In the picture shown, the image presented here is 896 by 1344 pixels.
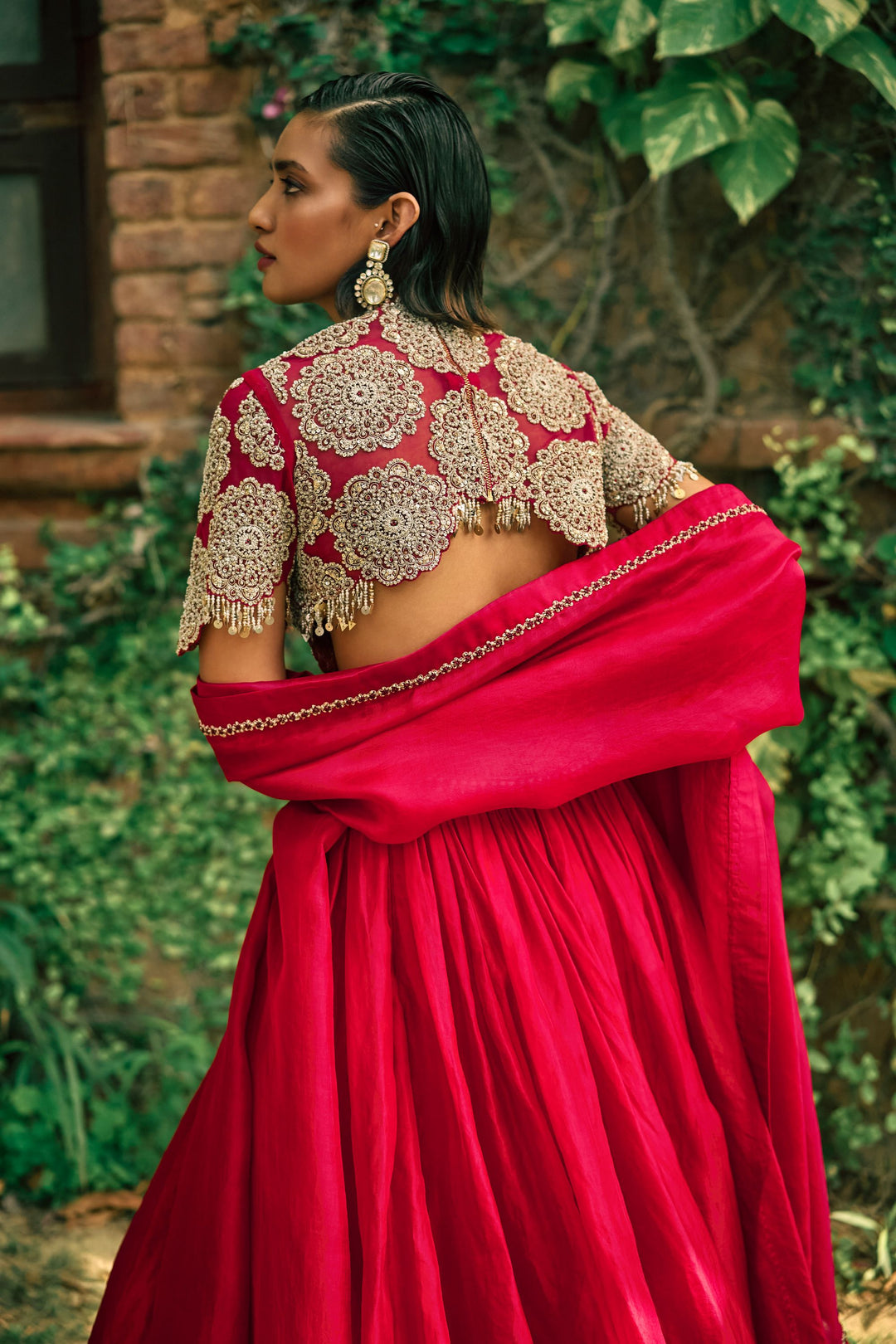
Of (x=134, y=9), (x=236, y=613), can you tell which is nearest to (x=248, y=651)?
(x=236, y=613)

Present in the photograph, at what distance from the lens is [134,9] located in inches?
94.0

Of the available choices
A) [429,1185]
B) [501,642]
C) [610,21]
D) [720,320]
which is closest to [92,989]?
[429,1185]

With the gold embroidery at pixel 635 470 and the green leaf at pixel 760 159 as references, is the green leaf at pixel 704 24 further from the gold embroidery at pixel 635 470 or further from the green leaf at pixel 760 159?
the gold embroidery at pixel 635 470

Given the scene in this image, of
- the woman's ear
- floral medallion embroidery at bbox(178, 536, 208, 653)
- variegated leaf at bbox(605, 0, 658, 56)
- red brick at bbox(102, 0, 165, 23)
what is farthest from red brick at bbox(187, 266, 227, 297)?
floral medallion embroidery at bbox(178, 536, 208, 653)

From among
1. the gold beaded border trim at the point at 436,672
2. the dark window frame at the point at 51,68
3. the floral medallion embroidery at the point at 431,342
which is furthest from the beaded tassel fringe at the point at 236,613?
the dark window frame at the point at 51,68

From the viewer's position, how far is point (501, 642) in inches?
52.4

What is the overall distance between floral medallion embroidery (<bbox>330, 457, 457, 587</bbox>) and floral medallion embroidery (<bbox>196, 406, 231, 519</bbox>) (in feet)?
0.45

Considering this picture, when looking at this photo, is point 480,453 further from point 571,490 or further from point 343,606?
point 343,606

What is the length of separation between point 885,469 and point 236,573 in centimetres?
149

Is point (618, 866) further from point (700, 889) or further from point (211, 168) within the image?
point (211, 168)

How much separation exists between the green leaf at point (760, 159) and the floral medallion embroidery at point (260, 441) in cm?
129

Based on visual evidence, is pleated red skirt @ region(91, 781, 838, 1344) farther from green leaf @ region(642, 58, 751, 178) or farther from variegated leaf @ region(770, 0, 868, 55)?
variegated leaf @ region(770, 0, 868, 55)

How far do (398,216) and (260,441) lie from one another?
1.10 ft

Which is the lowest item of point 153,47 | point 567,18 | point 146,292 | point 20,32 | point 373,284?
point 373,284
